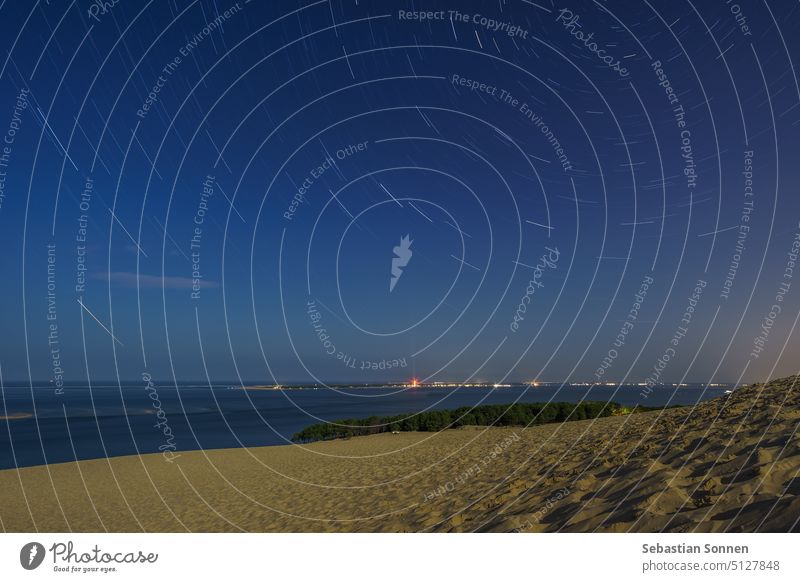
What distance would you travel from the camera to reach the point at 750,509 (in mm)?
5789

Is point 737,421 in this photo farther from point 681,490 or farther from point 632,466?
point 681,490

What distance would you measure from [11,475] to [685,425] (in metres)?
27.3

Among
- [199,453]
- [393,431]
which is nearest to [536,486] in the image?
[199,453]

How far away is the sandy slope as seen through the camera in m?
6.53
